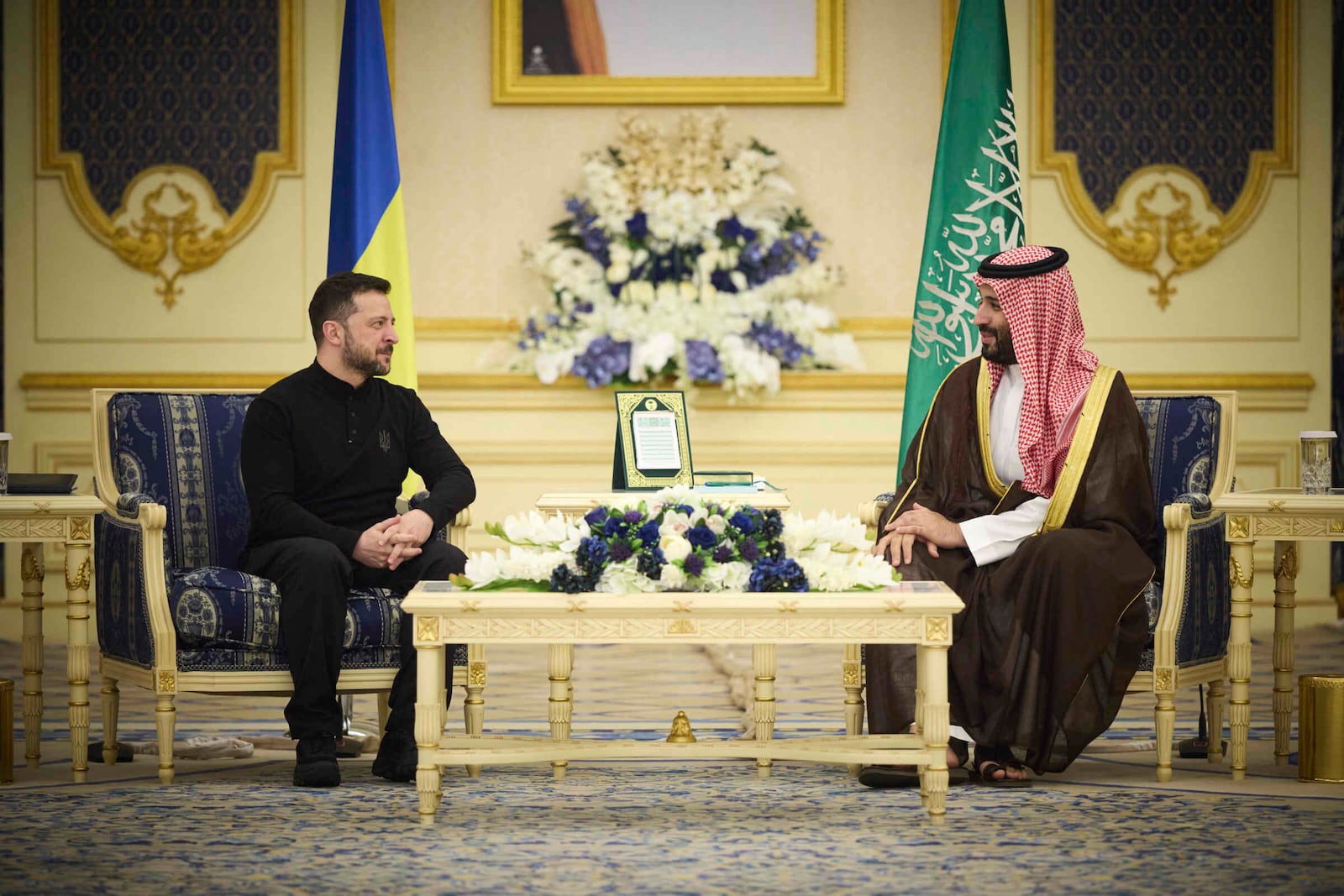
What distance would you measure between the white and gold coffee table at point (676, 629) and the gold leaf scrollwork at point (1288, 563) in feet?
4.35

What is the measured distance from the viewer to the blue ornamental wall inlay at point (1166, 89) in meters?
7.03

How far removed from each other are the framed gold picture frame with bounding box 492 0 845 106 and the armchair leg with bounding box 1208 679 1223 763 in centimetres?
370

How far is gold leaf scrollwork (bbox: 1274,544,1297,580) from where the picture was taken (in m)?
4.19

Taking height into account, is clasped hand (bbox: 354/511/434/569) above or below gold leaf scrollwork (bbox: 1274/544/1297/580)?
above

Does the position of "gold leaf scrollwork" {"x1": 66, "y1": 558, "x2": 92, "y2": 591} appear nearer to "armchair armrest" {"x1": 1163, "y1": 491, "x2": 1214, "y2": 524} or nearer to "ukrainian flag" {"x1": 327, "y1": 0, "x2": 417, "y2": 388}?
"ukrainian flag" {"x1": 327, "y1": 0, "x2": 417, "y2": 388}

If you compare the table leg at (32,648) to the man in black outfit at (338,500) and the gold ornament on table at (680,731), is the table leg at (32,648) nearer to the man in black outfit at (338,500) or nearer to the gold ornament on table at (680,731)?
the man in black outfit at (338,500)

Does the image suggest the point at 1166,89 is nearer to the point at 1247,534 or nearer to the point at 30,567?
the point at 1247,534

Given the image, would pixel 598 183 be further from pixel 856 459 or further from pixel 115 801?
pixel 115 801

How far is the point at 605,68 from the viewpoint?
7.11 meters

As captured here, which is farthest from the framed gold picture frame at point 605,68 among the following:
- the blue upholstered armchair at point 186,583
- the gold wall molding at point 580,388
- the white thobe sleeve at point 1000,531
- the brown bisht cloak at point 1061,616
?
the white thobe sleeve at point 1000,531

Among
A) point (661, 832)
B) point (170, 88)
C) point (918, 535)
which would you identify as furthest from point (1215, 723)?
point (170, 88)

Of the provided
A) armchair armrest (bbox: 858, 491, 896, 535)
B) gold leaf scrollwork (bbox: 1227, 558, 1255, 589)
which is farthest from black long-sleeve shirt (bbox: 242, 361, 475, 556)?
gold leaf scrollwork (bbox: 1227, 558, 1255, 589)

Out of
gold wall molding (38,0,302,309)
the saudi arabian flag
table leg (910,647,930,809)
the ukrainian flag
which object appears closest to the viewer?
table leg (910,647,930,809)

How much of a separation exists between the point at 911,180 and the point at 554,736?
156 inches
